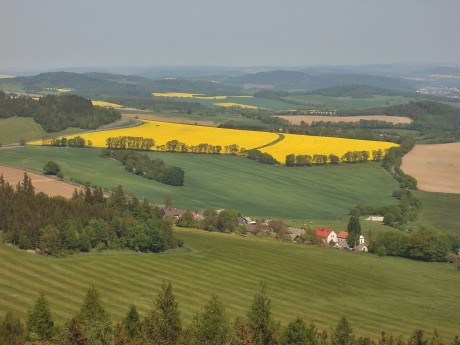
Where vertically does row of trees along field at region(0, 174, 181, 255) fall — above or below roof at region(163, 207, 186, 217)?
above

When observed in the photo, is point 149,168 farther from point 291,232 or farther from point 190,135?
point 190,135

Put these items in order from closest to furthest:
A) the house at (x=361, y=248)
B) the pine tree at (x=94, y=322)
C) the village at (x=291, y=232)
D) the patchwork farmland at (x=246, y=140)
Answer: the pine tree at (x=94, y=322) → the house at (x=361, y=248) → the village at (x=291, y=232) → the patchwork farmland at (x=246, y=140)

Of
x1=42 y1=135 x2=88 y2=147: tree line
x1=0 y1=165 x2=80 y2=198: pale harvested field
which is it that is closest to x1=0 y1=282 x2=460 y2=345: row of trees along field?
x1=0 y1=165 x2=80 y2=198: pale harvested field

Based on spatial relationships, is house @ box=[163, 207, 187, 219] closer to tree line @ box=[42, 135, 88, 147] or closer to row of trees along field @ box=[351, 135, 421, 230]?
row of trees along field @ box=[351, 135, 421, 230]

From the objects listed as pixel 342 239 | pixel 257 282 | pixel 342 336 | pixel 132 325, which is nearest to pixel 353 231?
pixel 342 239

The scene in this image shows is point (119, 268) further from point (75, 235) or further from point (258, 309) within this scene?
point (258, 309)

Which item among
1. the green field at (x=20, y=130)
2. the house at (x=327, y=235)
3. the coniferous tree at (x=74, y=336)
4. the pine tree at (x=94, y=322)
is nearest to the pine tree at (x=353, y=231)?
the house at (x=327, y=235)

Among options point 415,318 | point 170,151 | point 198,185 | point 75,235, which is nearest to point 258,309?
point 415,318

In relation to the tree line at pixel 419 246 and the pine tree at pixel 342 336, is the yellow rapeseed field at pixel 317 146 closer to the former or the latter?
the tree line at pixel 419 246

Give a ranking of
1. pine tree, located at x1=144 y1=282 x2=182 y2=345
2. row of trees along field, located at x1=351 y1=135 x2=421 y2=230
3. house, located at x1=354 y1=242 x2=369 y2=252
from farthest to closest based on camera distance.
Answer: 1. row of trees along field, located at x1=351 y1=135 x2=421 y2=230
2. house, located at x1=354 y1=242 x2=369 y2=252
3. pine tree, located at x1=144 y1=282 x2=182 y2=345
